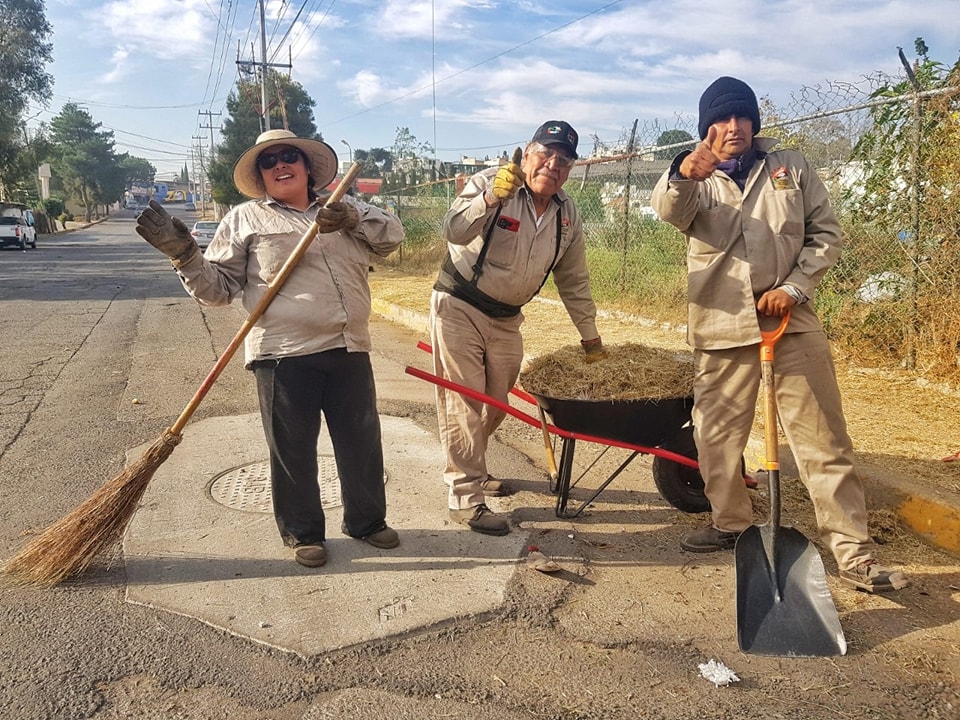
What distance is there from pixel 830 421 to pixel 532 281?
160 centimetres

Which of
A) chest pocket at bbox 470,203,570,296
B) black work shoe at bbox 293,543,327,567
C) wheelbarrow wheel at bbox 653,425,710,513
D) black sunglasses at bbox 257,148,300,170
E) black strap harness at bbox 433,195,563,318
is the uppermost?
black sunglasses at bbox 257,148,300,170

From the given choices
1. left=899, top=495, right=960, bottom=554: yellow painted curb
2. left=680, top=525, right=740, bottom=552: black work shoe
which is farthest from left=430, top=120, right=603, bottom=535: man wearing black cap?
left=899, top=495, right=960, bottom=554: yellow painted curb

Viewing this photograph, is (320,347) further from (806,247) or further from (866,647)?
(866,647)

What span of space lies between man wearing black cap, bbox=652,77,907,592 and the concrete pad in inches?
56.8

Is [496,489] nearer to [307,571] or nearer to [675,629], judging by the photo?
[307,571]

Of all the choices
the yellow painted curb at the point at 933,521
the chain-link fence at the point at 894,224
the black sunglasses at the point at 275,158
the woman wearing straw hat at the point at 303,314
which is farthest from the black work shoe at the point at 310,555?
the chain-link fence at the point at 894,224

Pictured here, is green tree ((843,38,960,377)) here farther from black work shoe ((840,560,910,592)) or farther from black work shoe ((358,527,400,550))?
black work shoe ((358,527,400,550))

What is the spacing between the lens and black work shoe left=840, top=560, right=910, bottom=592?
3.26 metres

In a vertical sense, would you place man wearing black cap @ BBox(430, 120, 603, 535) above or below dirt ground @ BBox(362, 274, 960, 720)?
above

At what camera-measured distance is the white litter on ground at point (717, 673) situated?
2709 mm

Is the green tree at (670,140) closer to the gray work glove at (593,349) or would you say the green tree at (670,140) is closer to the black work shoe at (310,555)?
the gray work glove at (593,349)

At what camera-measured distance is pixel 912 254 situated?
616 cm

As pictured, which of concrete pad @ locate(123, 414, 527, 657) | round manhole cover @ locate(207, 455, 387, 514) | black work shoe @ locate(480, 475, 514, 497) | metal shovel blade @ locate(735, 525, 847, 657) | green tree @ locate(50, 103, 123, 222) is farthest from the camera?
green tree @ locate(50, 103, 123, 222)

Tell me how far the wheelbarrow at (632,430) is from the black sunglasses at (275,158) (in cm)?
113
